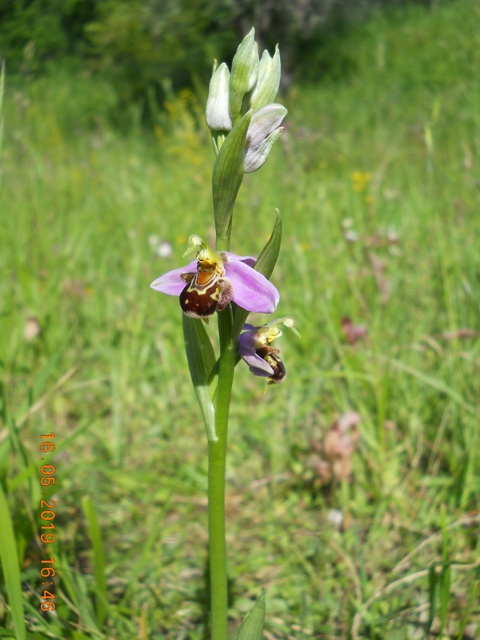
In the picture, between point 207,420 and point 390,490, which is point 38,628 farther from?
point 390,490

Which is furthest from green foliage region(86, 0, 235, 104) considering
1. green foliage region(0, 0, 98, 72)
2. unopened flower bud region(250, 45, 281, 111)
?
unopened flower bud region(250, 45, 281, 111)

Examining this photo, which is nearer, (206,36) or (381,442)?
(381,442)

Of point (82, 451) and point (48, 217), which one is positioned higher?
point (48, 217)

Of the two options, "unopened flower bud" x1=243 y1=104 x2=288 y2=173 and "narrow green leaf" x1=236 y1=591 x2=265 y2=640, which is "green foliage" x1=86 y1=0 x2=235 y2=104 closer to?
"unopened flower bud" x1=243 y1=104 x2=288 y2=173

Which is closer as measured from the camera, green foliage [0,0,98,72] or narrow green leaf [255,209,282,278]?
narrow green leaf [255,209,282,278]

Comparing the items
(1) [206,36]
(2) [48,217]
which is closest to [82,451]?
(2) [48,217]

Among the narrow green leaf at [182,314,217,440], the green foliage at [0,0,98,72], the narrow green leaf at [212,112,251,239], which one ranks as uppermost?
the green foliage at [0,0,98,72]

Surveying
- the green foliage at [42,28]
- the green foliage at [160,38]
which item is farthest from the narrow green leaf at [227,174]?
the green foliage at [160,38]
